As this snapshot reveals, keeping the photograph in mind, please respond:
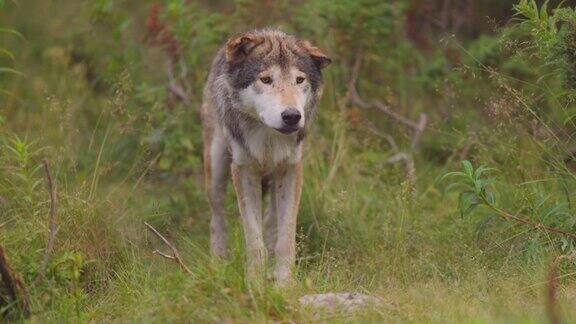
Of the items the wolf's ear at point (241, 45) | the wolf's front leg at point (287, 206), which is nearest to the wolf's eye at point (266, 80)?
the wolf's ear at point (241, 45)

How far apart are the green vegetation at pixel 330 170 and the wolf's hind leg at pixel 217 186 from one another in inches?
5.6

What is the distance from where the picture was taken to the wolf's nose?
6.12 meters

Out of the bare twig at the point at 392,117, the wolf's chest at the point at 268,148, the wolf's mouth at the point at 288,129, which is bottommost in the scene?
the bare twig at the point at 392,117

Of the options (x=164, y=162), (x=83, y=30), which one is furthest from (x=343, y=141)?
(x=83, y=30)

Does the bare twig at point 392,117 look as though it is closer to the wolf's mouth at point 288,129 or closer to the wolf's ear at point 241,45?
the wolf's ear at point 241,45

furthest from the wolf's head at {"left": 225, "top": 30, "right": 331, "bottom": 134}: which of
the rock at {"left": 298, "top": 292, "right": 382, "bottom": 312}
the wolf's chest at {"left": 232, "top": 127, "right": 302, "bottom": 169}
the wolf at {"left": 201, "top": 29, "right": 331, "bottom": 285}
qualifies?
the rock at {"left": 298, "top": 292, "right": 382, "bottom": 312}

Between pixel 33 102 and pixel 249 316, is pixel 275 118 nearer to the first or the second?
pixel 249 316

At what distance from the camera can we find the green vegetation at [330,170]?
5719 mm

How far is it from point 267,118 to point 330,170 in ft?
6.68

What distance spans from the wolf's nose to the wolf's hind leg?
1.36 meters

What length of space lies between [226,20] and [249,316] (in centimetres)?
476

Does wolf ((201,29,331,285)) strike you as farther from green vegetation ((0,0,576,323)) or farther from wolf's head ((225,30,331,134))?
green vegetation ((0,0,576,323))

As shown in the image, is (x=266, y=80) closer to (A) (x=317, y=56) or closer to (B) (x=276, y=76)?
(B) (x=276, y=76)

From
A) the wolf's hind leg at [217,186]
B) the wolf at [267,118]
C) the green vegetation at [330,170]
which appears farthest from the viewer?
the wolf's hind leg at [217,186]
